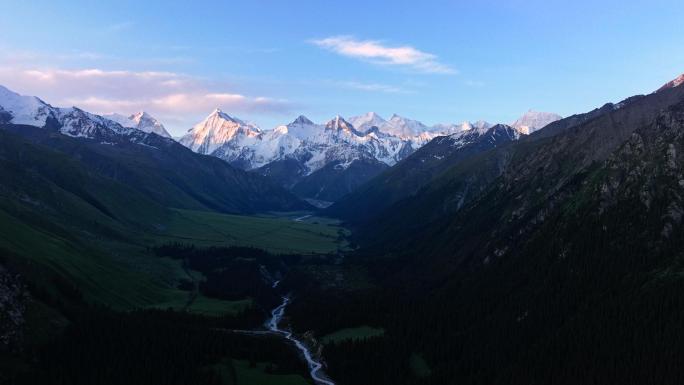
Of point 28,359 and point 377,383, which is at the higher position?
point 28,359

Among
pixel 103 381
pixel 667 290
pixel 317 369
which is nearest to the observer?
pixel 103 381

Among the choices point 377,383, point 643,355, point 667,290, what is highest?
point 667,290

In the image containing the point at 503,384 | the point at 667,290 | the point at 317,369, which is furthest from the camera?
the point at 317,369

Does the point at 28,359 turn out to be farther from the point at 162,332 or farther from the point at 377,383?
the point at 377,383

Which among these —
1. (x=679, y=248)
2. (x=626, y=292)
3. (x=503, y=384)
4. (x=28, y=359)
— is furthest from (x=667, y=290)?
(x=28, y=359)

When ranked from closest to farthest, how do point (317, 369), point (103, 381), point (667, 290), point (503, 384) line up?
1. point (103, 381)
2. point (503, 384)
3. point (667, 290)
4. point (317, 369)

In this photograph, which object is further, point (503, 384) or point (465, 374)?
point (465, 374)

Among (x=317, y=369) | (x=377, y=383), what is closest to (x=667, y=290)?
(x=377, y=383)

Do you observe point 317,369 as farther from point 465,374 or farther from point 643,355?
point 643,355

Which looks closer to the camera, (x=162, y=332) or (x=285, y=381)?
(x=285, y=381)
